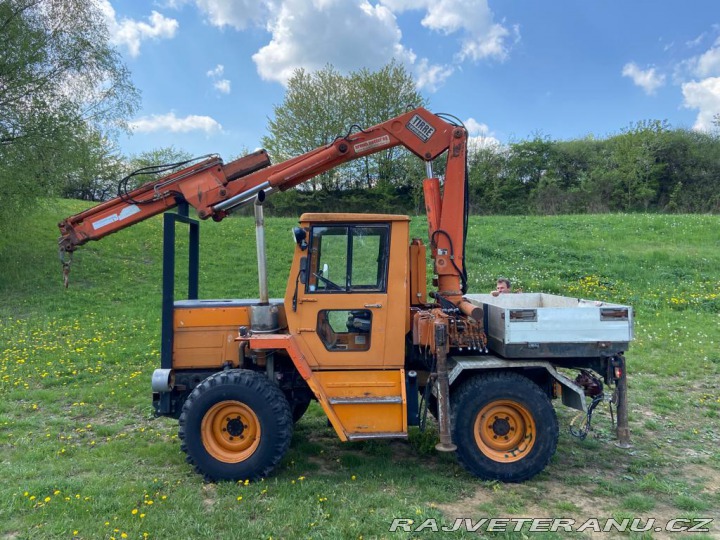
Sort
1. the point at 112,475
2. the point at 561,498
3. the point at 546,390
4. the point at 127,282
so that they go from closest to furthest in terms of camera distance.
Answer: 1. the point at 561,498
2. the point at 112,475
3. the point at 546,390
4. the point at 127,282

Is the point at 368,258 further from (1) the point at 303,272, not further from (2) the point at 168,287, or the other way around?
(2) the point at 168,287

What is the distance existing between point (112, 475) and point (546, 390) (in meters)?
4.48

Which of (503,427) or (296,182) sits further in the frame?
(296,182)

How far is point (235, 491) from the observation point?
459cm

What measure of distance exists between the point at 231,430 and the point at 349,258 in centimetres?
211

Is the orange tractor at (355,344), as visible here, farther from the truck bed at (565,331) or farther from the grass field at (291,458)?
the grass field at (291,458)

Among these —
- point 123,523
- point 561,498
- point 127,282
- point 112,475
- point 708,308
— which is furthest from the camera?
point 127,282

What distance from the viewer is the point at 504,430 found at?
5.03 m

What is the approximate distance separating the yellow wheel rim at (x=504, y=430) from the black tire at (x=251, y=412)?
1937 millimetres

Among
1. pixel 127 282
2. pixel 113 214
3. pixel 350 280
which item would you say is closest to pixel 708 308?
pixel 350 280

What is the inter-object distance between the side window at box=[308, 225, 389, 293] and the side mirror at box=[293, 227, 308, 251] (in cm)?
8

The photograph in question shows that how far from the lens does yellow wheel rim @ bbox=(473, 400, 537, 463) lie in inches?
194

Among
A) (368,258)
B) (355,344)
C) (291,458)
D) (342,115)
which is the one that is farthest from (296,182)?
(342,115)

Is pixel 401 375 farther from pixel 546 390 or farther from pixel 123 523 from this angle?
pixel 123 523
